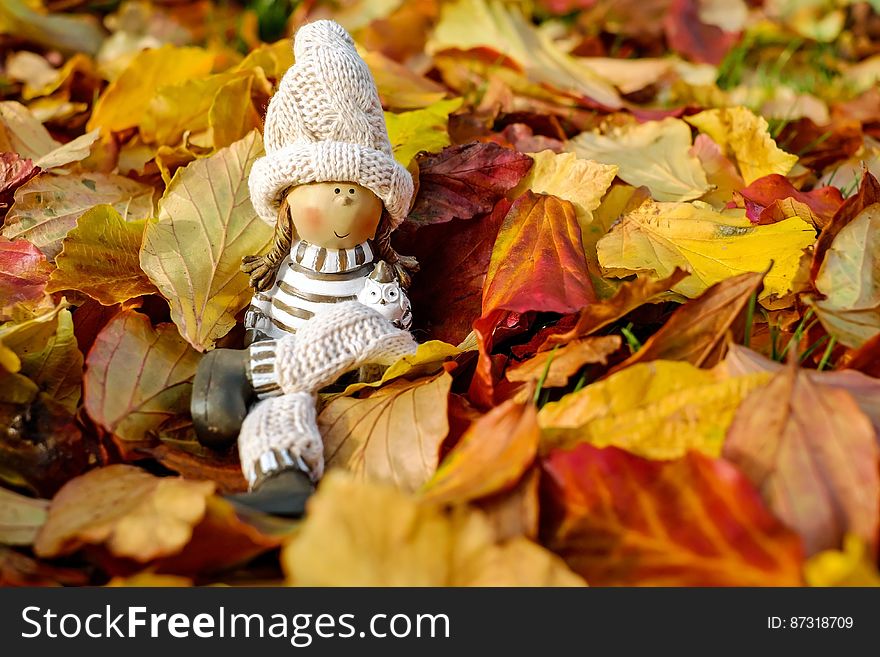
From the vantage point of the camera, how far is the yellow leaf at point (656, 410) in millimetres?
834

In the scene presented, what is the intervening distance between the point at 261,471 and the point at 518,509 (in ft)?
0.91

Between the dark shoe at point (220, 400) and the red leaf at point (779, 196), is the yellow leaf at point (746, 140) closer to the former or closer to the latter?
the red leaf at point (779, 196)

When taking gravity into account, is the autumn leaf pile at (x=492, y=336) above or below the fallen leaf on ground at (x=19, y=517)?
above

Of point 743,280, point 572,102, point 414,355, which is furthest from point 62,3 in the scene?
point 743,280

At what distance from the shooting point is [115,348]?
3.29 feet

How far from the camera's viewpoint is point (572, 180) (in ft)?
4.25

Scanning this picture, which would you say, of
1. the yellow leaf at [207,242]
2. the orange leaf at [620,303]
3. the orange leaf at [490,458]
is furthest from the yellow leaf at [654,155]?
the orange leaf at [490,458]

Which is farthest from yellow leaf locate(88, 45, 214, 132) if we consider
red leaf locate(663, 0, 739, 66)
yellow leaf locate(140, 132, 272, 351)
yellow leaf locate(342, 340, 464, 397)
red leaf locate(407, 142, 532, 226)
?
red leaf locate(663, 0, 739, 66)

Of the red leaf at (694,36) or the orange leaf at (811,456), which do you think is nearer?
the orange leaf at (811,456)

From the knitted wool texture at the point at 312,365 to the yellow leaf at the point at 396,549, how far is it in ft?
0.68

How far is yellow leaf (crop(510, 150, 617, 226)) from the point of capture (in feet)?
4.15

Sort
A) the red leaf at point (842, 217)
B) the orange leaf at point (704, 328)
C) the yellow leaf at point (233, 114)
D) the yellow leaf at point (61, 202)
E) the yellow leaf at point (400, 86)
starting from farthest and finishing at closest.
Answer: the yellow leaf at point (400, 86), the yellow leaf at point (233, 114), the yellow leaf at point (61, 202), the red leaf at point (842, 217), the orange leaf at point (704, 328)

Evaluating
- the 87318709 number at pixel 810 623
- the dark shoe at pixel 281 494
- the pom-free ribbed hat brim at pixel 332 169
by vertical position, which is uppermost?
the pom-free ribbed hat brim at pixel 332 169

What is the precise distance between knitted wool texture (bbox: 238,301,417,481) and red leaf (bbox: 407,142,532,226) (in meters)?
0.30
